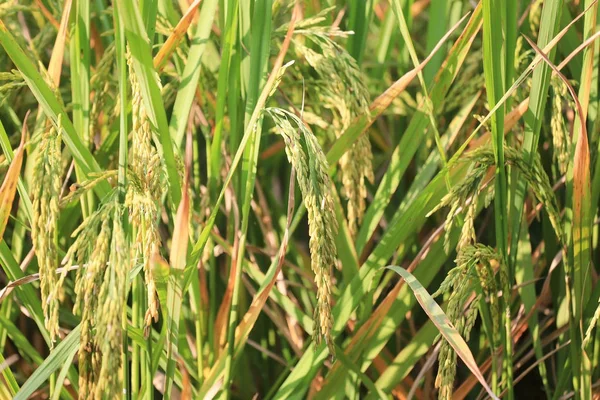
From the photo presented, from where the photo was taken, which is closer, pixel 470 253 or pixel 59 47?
pixel 470 253

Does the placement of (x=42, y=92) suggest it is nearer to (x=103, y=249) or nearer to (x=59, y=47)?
(x=59, y=47)

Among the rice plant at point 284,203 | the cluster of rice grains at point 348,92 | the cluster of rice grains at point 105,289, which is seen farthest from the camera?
the cluster of rice grains at point 348,92

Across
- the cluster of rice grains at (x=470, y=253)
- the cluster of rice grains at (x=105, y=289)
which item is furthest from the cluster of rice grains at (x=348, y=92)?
the cluster of rice grains at (x=105, y=289)

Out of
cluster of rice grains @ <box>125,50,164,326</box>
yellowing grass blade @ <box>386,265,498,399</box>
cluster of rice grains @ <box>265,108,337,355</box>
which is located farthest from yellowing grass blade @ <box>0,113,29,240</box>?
yellowing grass blade @ <box>386,265,498,399</box>

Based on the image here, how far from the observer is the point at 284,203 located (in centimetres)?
129

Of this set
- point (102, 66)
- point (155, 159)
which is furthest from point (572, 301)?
point (102, 66)

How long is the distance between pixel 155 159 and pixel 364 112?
1.06ft

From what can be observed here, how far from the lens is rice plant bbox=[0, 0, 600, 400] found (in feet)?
2.65

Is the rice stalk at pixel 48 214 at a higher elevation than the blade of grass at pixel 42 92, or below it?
below

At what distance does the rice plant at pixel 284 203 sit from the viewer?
807 millimetres

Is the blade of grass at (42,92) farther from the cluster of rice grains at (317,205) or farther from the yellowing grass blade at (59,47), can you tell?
the cluster of rice grains at (317,205)

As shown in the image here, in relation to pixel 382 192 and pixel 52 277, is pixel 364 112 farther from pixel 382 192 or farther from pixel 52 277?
pixel 52 277

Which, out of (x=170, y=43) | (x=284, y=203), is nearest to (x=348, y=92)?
(x=170, y=43)

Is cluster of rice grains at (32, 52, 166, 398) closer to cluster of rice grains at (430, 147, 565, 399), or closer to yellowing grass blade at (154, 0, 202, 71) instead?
yellowing grass blade at (154, 0, 202, 71)
